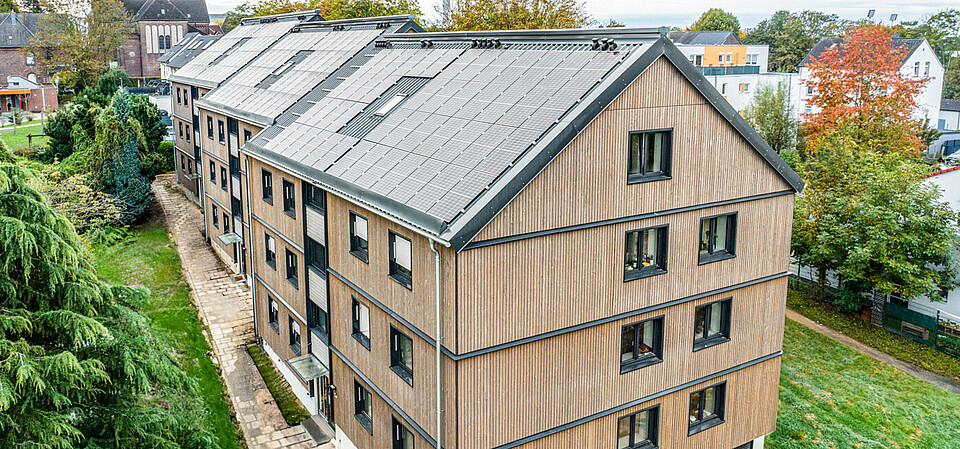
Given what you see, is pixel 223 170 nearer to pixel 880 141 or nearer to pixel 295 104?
pixel 295 104

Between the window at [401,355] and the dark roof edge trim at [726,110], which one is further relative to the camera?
the window at [401,355]

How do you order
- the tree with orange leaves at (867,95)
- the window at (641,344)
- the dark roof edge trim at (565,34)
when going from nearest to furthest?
the dark roof edge trim at (565,34) → the window at (641,344) → the tree with orange leaves at (867,95)

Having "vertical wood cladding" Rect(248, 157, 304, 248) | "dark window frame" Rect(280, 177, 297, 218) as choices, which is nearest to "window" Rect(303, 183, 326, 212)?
"vertical wood cladding" Rect(248, 157, 304, 248)

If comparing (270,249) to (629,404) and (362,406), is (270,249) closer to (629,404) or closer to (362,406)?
(362,406)

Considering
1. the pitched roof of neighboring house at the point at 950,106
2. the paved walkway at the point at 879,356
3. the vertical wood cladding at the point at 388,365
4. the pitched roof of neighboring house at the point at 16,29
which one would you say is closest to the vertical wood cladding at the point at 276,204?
the vertical wood cladding at the point at 388,365

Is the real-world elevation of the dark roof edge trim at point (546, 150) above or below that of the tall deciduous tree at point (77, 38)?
below

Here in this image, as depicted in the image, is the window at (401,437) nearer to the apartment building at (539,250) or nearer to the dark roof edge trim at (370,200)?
the apartment building at (539,250)

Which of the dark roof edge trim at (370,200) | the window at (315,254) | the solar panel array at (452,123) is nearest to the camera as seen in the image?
the dark roof edge trim at (370,200)
